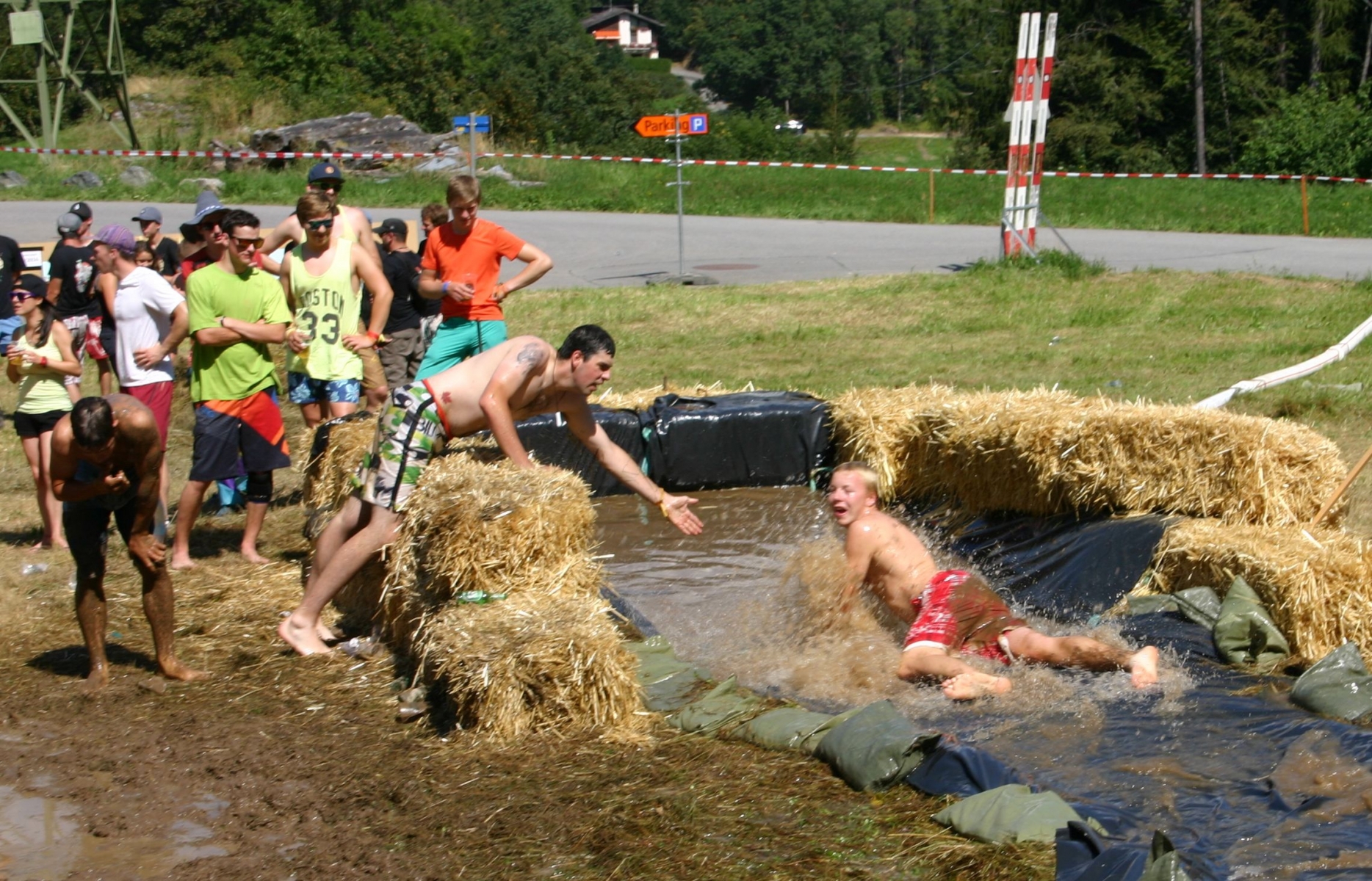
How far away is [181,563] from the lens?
296 inches

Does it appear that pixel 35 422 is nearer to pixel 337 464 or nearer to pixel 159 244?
pixel 337 464

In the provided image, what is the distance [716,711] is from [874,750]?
806 mm

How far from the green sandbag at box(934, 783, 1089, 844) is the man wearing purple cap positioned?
478 centimetres

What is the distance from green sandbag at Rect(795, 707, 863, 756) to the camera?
16.0 ft

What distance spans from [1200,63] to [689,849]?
3739 centimetres

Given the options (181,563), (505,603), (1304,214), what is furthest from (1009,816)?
(1304,214)

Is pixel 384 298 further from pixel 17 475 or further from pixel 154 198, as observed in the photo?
pixel 154 198

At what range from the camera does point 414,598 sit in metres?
6.10

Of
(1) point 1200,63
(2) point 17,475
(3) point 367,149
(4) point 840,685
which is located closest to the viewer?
(4) point 840,685

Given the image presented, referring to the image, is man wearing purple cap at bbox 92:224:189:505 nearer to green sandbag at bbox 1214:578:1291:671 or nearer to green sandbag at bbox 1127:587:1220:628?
green sandbag at bbox 1127:587:1220:628

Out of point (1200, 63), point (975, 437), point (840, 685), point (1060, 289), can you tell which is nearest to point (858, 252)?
point (1060, 289)

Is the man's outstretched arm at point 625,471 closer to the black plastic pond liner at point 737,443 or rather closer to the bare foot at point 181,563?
the bare foot at point 181,563

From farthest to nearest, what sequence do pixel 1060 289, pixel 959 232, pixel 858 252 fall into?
1. pixel 959 232
2. pixel 858 252
3. pixel 1060 289

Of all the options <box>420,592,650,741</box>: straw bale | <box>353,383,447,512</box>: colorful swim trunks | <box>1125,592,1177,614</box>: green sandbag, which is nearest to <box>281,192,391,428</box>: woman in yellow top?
<box>353,383,447,512</box>: colorful swim trunks
